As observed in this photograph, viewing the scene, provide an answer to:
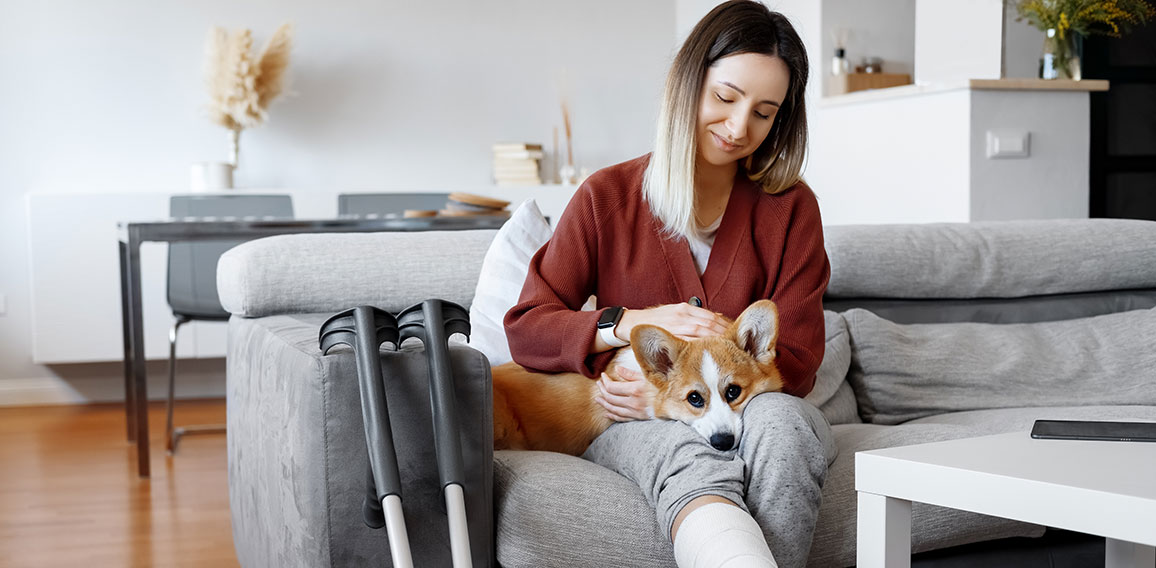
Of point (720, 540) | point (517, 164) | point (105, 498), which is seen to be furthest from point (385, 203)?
point (720, 540)

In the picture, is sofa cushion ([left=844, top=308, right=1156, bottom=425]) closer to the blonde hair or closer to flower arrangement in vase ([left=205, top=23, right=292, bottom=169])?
the blonde hair

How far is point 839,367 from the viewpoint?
2010mm

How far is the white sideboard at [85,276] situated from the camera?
169 inches

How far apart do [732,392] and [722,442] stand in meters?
0.09

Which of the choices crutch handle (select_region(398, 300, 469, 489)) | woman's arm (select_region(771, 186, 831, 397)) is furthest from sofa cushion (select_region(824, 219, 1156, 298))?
crutch handle (select_region(398, 300, 469, 489))

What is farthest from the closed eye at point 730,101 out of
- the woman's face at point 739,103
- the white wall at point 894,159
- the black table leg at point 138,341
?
the white wall at point 894,159

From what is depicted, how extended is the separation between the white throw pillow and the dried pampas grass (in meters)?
2.82

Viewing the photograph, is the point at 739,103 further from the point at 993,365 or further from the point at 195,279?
the point at 195,279

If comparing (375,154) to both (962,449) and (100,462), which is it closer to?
(100,462)

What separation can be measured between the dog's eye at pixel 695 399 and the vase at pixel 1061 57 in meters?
3.01

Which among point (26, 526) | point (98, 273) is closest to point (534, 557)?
point (26, 526)

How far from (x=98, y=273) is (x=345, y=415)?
3.46 m

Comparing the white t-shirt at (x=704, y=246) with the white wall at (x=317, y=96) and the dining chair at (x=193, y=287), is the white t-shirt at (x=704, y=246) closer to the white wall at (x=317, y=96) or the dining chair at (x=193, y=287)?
the dining chair at (x=193, y=287)

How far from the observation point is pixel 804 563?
1.34 metres
